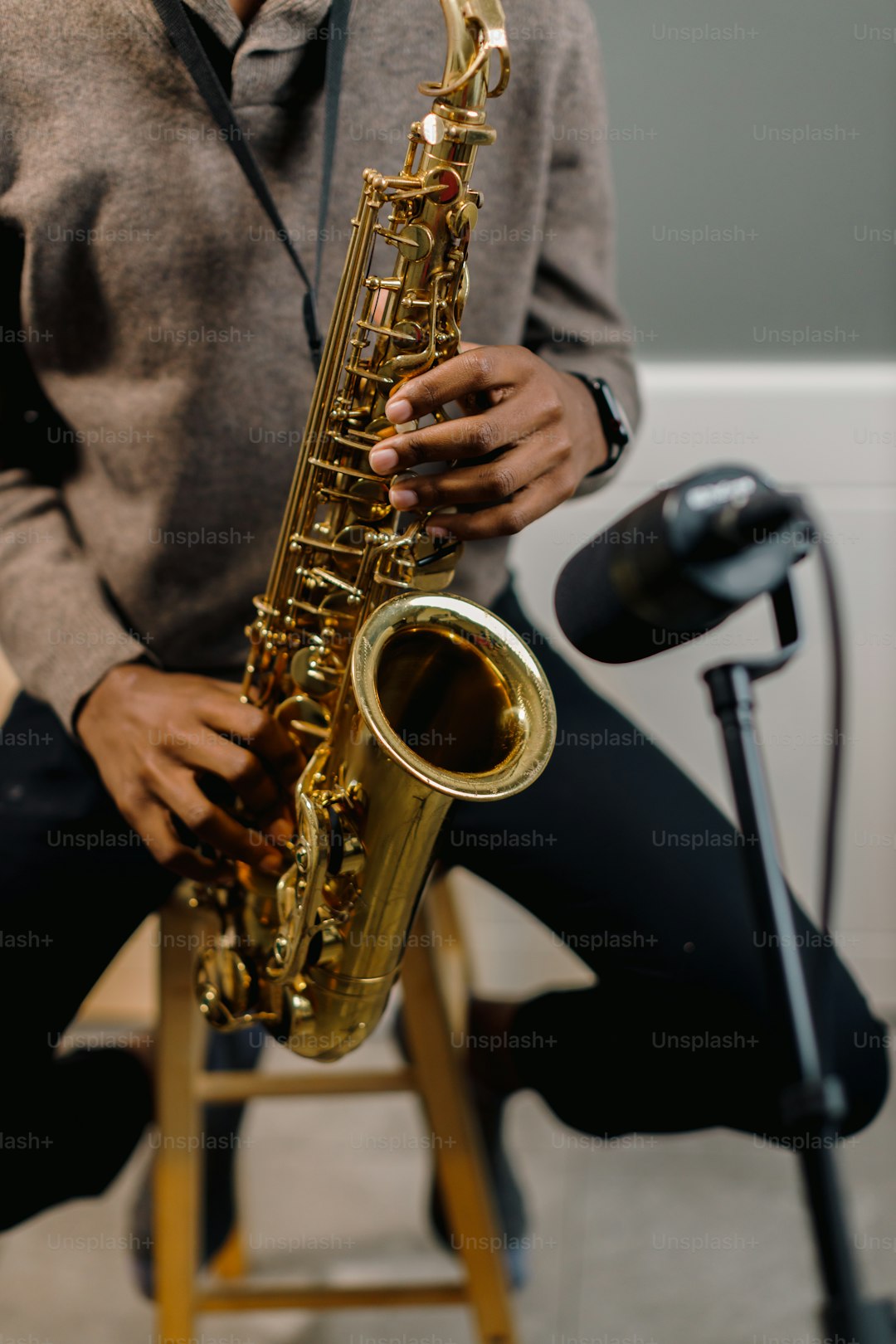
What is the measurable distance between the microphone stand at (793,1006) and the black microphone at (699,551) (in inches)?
1.7

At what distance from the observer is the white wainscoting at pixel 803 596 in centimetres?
170

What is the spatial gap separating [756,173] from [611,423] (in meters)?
0.75

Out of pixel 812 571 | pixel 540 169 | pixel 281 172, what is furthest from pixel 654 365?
pixel 281 172

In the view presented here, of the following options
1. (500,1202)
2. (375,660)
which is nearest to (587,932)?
(375,660)

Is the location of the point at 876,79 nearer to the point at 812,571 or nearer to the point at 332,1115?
the point at 812,571

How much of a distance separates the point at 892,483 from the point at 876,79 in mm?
527

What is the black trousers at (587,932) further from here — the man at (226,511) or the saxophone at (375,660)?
the saxophone at (375,660)

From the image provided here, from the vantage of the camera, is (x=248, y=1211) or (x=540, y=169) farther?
(x=248, y=1211)

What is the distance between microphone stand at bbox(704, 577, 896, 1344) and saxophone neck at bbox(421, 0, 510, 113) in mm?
402

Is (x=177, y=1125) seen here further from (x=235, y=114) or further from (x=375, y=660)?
(x=235, y=114)

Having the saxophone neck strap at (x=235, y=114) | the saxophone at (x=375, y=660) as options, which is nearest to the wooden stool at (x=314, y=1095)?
the saxophone at (x=375, y=660)

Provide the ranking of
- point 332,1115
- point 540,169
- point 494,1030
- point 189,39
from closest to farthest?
point 189,39, point 540,169, point 494,1030, point 332,1115

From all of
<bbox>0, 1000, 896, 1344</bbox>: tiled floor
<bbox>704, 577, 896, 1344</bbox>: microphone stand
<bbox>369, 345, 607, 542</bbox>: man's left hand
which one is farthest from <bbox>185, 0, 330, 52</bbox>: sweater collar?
<bbox>0, 1000, 896, 1344</bbox>: tiled floor

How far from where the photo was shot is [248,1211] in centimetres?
176
